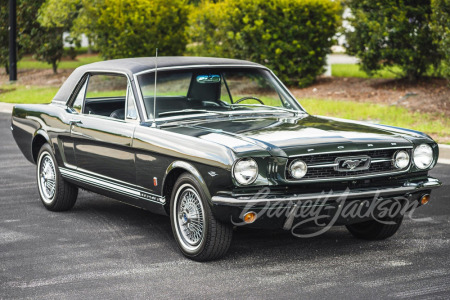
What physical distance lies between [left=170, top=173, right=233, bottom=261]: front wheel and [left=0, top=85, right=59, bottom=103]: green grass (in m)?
14.8

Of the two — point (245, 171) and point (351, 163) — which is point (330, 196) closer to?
point (351, 163)

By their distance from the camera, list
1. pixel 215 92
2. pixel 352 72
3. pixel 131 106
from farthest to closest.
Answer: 1. pixel 352 72
2. pixel 215 92
3. pixel 131 106

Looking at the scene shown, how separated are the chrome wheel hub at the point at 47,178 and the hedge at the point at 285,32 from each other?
12026mm

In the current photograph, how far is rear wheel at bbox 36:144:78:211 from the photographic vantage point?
26.2 feet

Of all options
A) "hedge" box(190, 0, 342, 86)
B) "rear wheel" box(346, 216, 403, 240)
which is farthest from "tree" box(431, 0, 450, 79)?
"rear wheel" box(346, 216, 403, 240)

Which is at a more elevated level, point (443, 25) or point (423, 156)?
point (443, 25)

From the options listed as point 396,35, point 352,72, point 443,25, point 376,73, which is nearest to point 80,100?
point 443,25

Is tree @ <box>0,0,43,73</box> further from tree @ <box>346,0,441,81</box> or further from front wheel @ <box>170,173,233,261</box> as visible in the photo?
front wheel @ <box>170,173,233,261</box>

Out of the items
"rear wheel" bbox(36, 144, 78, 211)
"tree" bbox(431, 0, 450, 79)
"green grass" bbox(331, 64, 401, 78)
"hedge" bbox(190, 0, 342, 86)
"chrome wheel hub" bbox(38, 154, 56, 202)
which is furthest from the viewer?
"green grass" bbox(331, 64, 401, 78)

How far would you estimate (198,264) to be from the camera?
6.06m

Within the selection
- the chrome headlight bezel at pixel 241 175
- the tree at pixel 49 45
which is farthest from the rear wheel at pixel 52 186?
the tree at pixel 49 45

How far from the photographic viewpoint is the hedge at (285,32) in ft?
64.1

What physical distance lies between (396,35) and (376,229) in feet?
37.7

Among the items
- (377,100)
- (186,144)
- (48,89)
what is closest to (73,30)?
(48,89)
